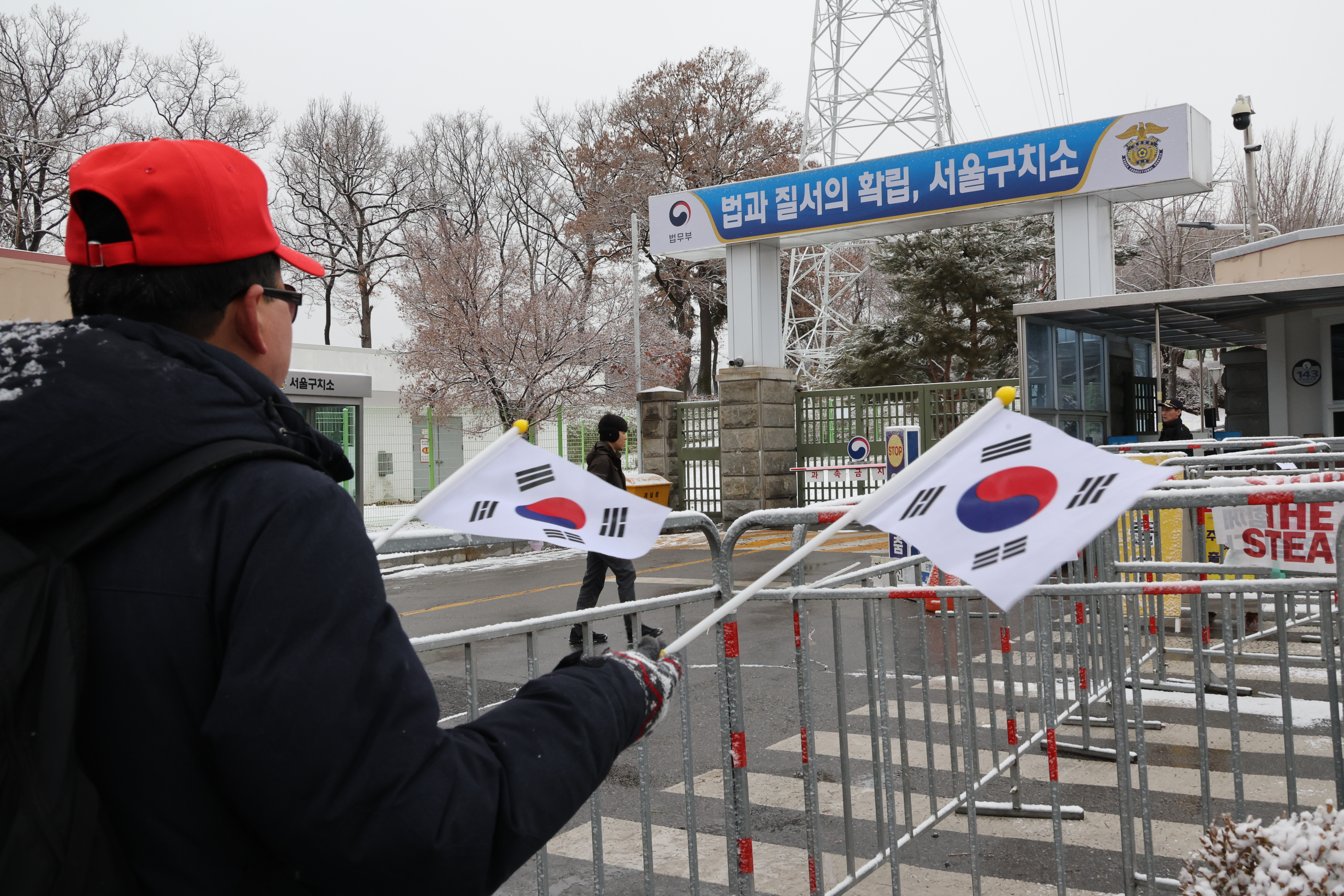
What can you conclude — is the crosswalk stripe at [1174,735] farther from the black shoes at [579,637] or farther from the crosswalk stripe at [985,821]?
the black shoes at [579,637]

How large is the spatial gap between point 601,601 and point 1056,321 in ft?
28.4

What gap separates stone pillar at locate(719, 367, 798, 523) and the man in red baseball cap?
17761 millimetres

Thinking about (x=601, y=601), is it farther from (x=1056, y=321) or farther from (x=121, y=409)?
(x=121, y=409)

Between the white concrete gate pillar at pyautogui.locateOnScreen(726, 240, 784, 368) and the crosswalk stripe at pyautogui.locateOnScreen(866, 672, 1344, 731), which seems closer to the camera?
the crosswalk stripe at pyautogui.locateOnScreen(866, 672, 1344, 731)

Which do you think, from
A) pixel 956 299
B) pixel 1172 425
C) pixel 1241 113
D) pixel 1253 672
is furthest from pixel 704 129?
pixel 1253 672

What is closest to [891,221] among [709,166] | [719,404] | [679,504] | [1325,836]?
[719,404]

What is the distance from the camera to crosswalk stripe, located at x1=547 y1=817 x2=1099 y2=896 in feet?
13.5

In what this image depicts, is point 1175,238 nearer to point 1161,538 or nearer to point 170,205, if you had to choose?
point 1161,538

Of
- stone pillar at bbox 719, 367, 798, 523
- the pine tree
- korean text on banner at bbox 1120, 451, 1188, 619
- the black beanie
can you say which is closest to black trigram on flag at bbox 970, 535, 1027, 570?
korean text on banner at bbox 1120, 451, 1188, 619

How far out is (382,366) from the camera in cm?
3678

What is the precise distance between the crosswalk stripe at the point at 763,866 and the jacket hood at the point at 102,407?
301 centimetres

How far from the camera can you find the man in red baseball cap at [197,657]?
1.18m

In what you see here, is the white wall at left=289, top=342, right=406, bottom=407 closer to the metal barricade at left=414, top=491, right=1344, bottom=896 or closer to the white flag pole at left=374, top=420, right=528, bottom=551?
the metal barricade at left=414, top=491, right=1344, bottom=896

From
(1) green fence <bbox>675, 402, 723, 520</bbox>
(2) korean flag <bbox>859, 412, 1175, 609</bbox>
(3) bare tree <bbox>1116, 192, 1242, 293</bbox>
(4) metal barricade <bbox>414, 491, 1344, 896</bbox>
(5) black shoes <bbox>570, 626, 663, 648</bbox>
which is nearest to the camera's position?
(2) korean flag <bbox>859, 412, 1175, 609</bbox>
